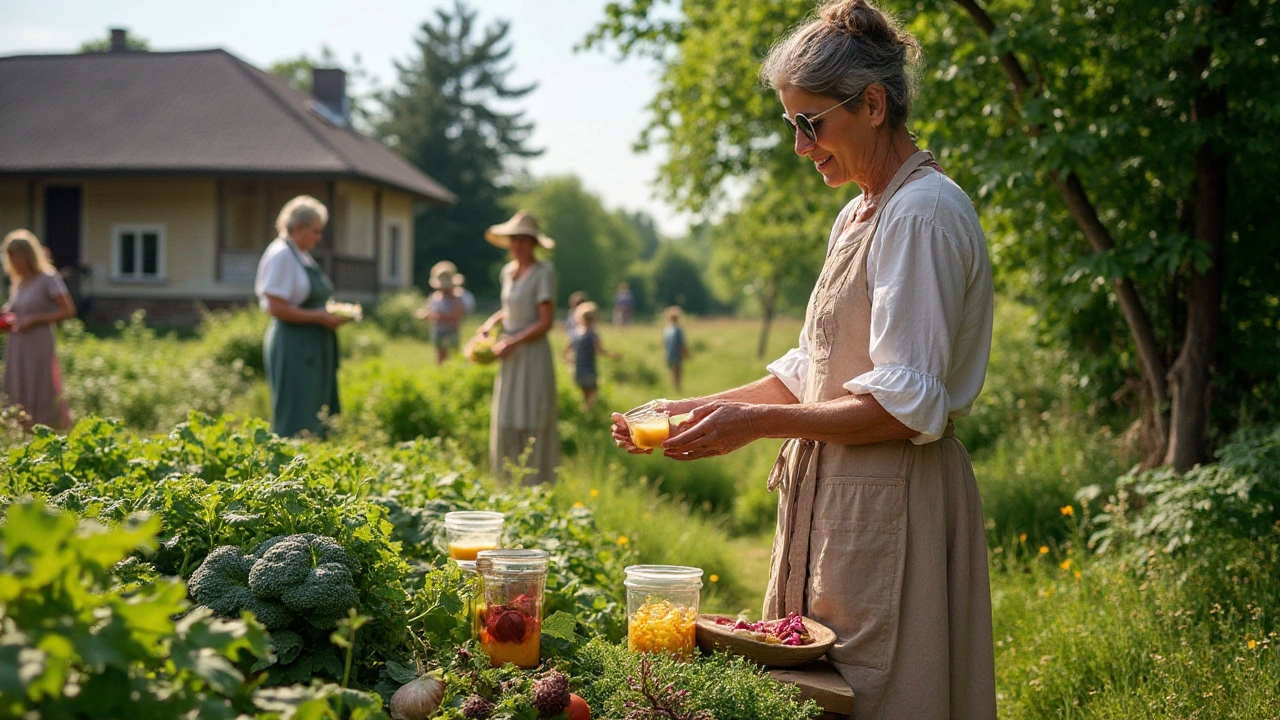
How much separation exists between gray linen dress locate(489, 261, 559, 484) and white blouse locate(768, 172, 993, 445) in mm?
4871

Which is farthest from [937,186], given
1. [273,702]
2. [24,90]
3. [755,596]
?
[24,90]

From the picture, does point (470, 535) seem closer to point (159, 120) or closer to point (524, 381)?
point (524, 381)

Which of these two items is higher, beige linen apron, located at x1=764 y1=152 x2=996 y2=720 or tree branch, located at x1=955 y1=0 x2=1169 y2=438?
tree branch, located at x1=955 y1=0 x2=1169 y2=438

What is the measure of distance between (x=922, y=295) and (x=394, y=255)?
30.4 meters

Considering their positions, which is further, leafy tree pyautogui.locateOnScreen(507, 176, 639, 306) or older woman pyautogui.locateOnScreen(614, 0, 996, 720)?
leafy tree pyautogui.locateOnScreen(507, 176, 639, 306)

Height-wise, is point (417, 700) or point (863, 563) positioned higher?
point (863, 563)

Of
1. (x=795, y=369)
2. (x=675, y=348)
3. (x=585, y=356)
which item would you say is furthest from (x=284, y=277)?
(x=675, y=348)

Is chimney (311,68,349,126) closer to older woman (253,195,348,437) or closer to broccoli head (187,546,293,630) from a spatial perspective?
older woman (253,195,348,437)

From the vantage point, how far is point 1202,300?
5.57 metres

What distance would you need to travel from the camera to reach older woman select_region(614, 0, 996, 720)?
218 centimetres

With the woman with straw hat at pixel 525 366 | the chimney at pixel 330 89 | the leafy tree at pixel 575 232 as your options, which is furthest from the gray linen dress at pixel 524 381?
the leafy tree at pixel 575 232

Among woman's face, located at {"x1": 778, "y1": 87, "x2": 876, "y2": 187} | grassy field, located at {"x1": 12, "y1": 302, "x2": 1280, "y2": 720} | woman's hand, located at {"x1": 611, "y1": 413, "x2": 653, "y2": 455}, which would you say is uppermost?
woman's face, located at {"x1": 778, "y1": 87, "x2": 876, "y2": 187}

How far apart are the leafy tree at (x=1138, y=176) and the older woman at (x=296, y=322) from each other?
117 inches

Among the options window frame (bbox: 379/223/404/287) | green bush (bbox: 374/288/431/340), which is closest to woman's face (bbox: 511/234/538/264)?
green bush (bbox: 374/288/431/340)
